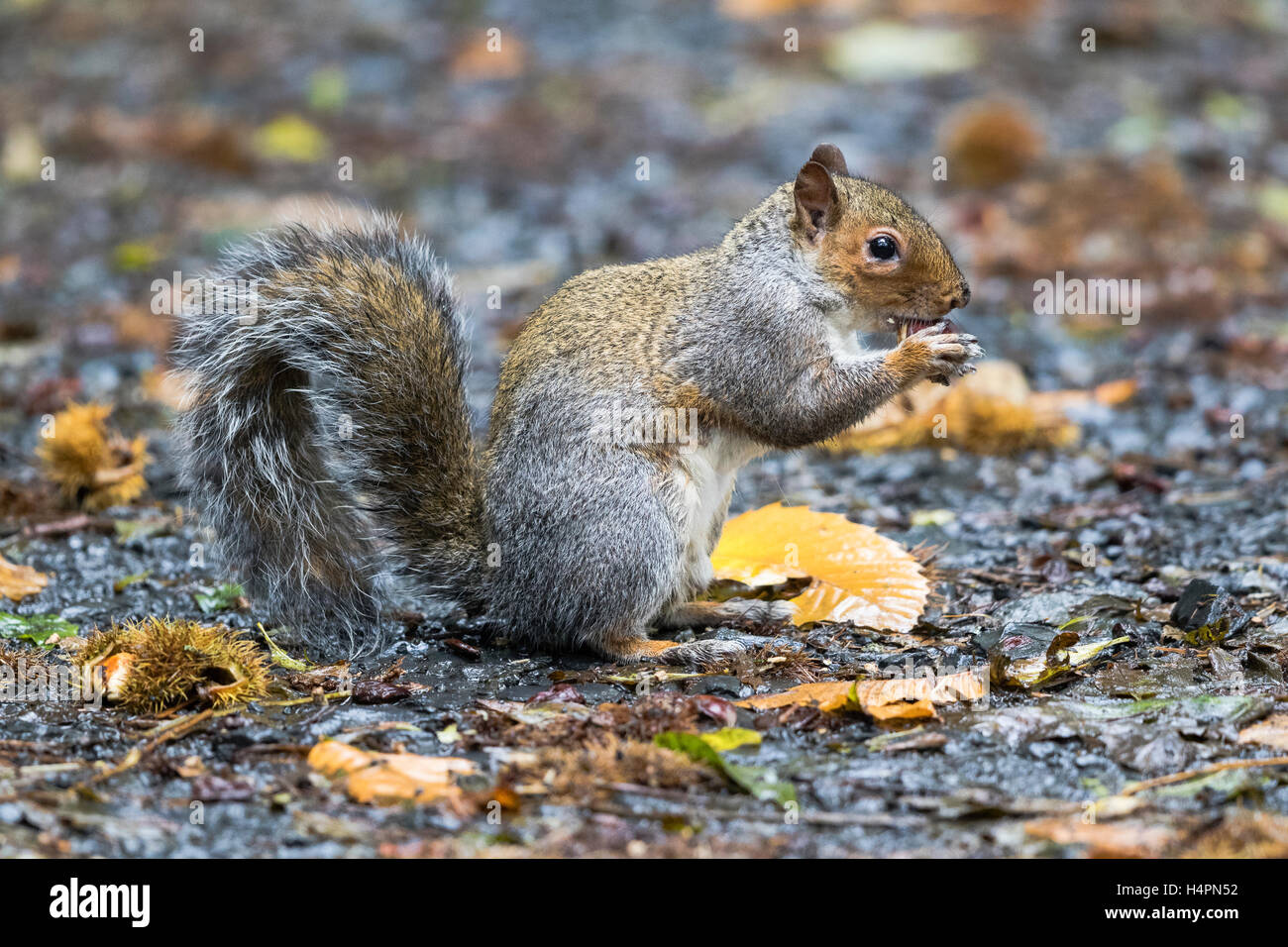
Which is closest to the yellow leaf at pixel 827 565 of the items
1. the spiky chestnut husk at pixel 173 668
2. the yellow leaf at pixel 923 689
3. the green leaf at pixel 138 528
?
the yellow leaf at pixel 923 689

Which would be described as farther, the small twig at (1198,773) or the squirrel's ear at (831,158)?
the squirrel's ear at (831,158)

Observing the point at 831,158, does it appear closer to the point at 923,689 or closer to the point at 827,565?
the point at 827,565

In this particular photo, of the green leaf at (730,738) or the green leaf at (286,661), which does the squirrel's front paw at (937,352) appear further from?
the green leaf at (286,661)

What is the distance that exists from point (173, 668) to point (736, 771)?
1315 millimetres

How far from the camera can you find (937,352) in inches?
147

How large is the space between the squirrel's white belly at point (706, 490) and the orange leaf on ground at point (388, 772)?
1030 mm

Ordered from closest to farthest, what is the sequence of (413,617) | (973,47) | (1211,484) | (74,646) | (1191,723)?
1. (1191,723)
2. (74,646)
3. (413,617)
4. (1211,484)
5. (973,47)

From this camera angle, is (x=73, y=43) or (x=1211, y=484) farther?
(x=73, y=43)

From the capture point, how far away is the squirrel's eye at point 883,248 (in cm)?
378

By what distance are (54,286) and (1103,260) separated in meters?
5.79

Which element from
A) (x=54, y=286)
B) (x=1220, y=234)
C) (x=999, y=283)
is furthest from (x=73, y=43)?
(x=1220, y=234)

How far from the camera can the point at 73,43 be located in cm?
1142

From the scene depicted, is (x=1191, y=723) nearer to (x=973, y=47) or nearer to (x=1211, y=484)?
(x=1211, y=484)
